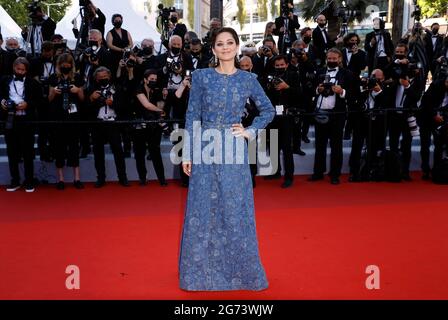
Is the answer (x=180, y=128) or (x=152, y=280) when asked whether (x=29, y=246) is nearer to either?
(x=152, y=280)

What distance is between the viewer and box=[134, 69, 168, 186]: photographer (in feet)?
24.3

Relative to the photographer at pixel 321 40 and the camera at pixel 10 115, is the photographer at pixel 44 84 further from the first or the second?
the photographer at pixel 321 40

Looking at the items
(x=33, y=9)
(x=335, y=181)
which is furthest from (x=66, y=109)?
(x=335, y=181)

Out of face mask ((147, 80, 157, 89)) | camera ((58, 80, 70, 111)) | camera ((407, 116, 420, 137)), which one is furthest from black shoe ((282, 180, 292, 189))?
camera ((58, 80, 70, 111))

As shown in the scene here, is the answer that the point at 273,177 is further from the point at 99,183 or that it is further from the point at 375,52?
the point at 375,52

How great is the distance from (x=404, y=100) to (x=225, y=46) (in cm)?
491

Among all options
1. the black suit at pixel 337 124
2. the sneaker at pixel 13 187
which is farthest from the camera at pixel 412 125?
the sneaker at pixel 13 187

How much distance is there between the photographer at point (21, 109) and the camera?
7090mm

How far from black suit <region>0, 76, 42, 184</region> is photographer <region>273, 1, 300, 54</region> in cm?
431

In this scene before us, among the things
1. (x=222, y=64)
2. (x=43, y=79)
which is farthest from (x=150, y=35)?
(x=222, y=64)

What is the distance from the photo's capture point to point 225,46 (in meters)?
3.47

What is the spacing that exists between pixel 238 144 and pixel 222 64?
20.4 inches

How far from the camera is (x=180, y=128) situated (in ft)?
25.0

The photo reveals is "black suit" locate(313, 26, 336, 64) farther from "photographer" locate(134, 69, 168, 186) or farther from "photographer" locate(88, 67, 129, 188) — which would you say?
"photographer" locate(88, 67, 129, 188)
